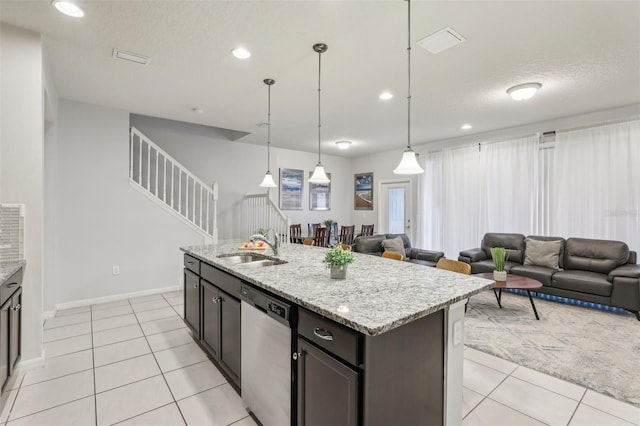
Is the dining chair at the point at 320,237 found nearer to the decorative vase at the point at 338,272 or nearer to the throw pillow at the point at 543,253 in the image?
the throw pillow at the point at 543,253

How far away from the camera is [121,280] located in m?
4.37

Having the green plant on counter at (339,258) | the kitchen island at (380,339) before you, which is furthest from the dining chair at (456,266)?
the green plant on counter at (339,258)

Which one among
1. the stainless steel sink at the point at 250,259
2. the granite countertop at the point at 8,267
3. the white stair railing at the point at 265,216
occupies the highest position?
the white stair railing at the point at 265,216

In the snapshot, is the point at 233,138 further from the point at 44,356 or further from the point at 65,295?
the point at 44,356

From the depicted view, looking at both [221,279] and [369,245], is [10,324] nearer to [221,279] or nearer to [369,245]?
[221,279]

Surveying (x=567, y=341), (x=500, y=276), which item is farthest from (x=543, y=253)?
(x=567, y=341)

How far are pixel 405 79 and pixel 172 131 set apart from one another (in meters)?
4.58

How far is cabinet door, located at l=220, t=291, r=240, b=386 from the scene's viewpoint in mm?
2131

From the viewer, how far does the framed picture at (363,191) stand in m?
8.16

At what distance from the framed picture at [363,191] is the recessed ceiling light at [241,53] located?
564 centimetres

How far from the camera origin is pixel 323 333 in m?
1.38

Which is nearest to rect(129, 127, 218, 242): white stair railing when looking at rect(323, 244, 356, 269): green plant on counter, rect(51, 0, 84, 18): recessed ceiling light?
rect(51, 0, 84, 18): recessed ceiling light

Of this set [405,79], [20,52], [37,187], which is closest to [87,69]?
[20,52]

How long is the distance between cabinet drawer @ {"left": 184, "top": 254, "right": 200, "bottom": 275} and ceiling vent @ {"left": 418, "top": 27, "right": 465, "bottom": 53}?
2.82 meters
